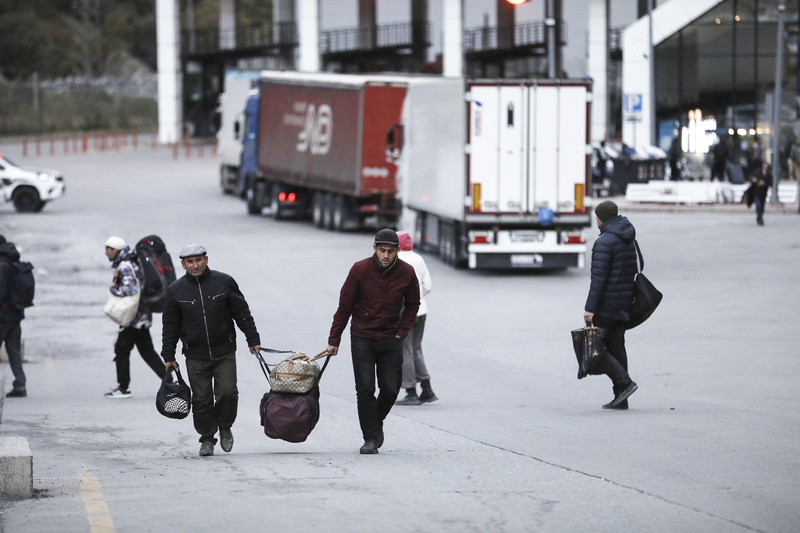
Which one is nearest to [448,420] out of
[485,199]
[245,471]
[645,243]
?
[245,471]

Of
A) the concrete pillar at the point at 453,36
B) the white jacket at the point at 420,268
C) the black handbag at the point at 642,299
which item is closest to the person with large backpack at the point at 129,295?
the white jacket at the point at 420,268

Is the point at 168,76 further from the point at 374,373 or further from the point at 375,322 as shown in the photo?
the point at 375,322

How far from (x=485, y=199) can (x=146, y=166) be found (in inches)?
1249

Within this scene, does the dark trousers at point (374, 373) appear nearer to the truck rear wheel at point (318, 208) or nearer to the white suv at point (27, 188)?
the truck rear wheel at point (318, 208)

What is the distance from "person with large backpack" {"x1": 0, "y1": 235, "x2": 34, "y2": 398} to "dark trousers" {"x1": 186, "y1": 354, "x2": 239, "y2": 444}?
450 centimetres

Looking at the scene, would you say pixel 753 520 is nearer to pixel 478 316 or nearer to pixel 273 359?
pixel 273 359

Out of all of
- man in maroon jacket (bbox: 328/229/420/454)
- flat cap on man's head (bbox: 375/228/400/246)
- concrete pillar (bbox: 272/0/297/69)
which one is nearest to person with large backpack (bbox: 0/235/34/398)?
man in maroon jacket (bbox: 328/229/420/454)

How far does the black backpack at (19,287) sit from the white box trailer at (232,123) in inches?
1043

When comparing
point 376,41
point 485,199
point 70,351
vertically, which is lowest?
point 70,351

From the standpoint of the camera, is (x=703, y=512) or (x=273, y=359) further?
(x=273, y=359)

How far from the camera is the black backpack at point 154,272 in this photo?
1278cm

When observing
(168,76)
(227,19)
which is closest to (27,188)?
(168,76)

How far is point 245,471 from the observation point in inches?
331

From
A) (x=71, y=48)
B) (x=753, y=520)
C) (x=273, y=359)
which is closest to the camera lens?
(x=753, y=520)
